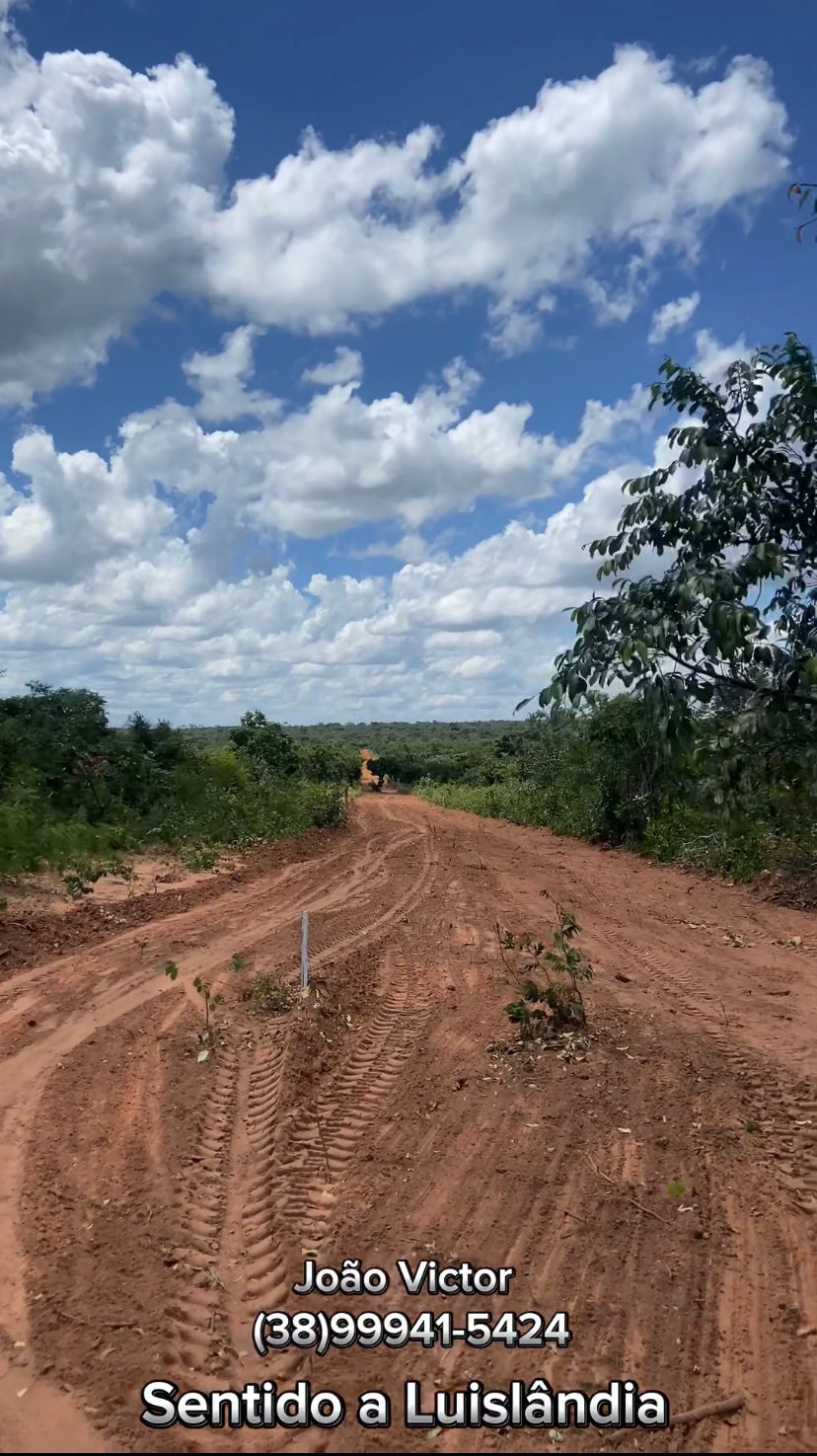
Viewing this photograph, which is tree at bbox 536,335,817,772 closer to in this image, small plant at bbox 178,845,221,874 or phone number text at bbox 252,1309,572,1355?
phone number text at bbox 252,1309,572,1355

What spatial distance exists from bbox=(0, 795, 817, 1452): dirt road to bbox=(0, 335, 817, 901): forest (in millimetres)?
1642

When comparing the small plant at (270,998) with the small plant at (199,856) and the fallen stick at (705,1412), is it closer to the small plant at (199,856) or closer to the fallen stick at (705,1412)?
the fallen stick at (705,1412)

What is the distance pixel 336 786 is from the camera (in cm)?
2455

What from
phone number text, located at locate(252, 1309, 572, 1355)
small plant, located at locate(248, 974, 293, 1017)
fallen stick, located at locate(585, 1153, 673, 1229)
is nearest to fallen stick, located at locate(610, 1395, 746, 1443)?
phone number text, located at locate(252, 1309, 572, 1355)

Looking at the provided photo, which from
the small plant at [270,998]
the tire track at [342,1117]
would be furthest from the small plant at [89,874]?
the tire track at [342,1117]

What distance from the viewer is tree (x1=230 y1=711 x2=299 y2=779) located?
2575 centimetres

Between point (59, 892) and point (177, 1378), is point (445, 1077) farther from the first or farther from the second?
point (59, 892)

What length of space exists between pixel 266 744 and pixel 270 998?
19586 millimetres

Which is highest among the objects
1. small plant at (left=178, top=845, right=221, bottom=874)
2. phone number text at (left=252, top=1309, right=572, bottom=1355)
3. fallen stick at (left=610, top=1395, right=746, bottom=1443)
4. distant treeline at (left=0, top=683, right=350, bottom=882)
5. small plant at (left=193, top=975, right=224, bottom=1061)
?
distant treeline at (left=0, top=683, right=350, bottom=882)

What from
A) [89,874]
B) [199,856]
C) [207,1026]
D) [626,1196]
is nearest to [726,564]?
[626,1196]

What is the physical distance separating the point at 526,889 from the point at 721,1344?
9.92 m

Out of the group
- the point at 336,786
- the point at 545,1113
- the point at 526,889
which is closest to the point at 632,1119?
the point at 545,1113

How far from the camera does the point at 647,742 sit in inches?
586

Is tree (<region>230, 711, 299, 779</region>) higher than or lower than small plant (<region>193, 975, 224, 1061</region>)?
higher
